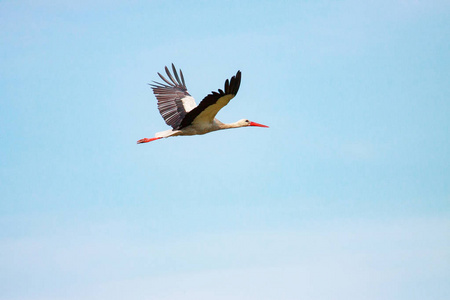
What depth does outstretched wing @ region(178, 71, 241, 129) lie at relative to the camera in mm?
16188

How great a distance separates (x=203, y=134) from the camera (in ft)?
63.8

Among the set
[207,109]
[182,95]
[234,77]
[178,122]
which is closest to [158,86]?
[182,95]

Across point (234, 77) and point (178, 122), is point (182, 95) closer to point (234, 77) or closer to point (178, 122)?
Answer: point (178, 122)

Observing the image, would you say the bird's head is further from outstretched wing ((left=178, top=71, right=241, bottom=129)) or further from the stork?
outstretched wing ((left=178, top=71, right=241, bottom=129))

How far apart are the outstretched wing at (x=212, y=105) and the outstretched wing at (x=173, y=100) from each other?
70 centimetres

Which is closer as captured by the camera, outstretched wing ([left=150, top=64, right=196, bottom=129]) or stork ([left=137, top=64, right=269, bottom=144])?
stork ([left=137, top=64, right=269, bottom=144])

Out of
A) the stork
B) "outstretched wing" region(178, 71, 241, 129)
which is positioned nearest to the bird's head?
the stork

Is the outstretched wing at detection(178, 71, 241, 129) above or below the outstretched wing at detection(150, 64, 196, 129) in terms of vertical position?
below

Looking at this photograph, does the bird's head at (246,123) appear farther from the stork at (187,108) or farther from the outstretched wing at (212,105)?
the outstretched wing at (212,105)

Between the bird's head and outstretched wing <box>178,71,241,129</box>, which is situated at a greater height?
the bird's head

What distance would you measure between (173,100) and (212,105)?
12.1 feet

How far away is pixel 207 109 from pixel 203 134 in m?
1.66

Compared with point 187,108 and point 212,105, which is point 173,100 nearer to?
point 187,108

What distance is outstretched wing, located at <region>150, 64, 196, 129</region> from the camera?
65.0 ft
